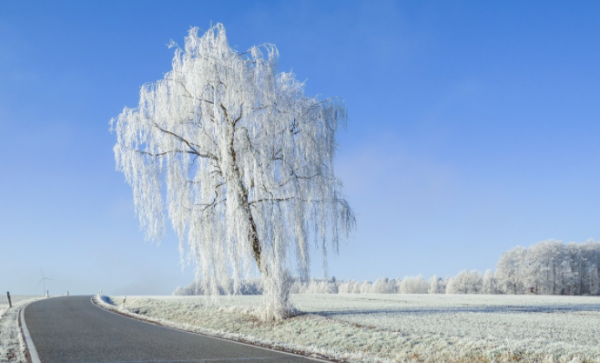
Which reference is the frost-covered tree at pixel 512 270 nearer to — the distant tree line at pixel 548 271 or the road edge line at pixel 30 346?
the distant tree line at pixel 548 271

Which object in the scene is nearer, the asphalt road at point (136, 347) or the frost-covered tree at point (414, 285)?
the asphalt road at point (136, 347)

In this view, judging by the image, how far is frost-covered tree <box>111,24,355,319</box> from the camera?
17.4 m

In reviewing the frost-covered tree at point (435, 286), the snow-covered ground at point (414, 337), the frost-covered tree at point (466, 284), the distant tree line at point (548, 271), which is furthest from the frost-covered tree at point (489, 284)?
the snow-covered ground at point (414, 337)

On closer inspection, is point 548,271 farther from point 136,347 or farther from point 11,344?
point 11,344

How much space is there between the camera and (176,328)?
1733cm

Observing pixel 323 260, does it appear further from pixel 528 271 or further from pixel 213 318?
pixel 528 271

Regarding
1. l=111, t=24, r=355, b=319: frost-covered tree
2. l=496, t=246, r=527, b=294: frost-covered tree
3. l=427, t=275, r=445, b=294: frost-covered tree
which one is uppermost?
l=111, t=24, r=355, b=319: frost-covered tree

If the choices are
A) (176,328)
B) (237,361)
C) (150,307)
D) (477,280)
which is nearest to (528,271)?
(477,280)

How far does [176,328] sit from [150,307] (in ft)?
30.5

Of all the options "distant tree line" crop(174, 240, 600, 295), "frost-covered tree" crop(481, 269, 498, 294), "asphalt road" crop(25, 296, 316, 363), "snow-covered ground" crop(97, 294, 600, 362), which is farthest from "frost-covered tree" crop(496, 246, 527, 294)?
"asphalt road" crop(25, 296, 316, 363)

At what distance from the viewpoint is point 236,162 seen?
1770 centimetres

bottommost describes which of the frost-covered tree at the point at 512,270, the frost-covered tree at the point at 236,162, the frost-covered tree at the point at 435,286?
the frost-covered tree at the point at 435,286

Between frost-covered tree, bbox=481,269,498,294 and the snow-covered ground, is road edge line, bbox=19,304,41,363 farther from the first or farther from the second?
frost-covered tree, bbox=481,269,498,294

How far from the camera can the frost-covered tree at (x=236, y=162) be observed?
17.4 m
